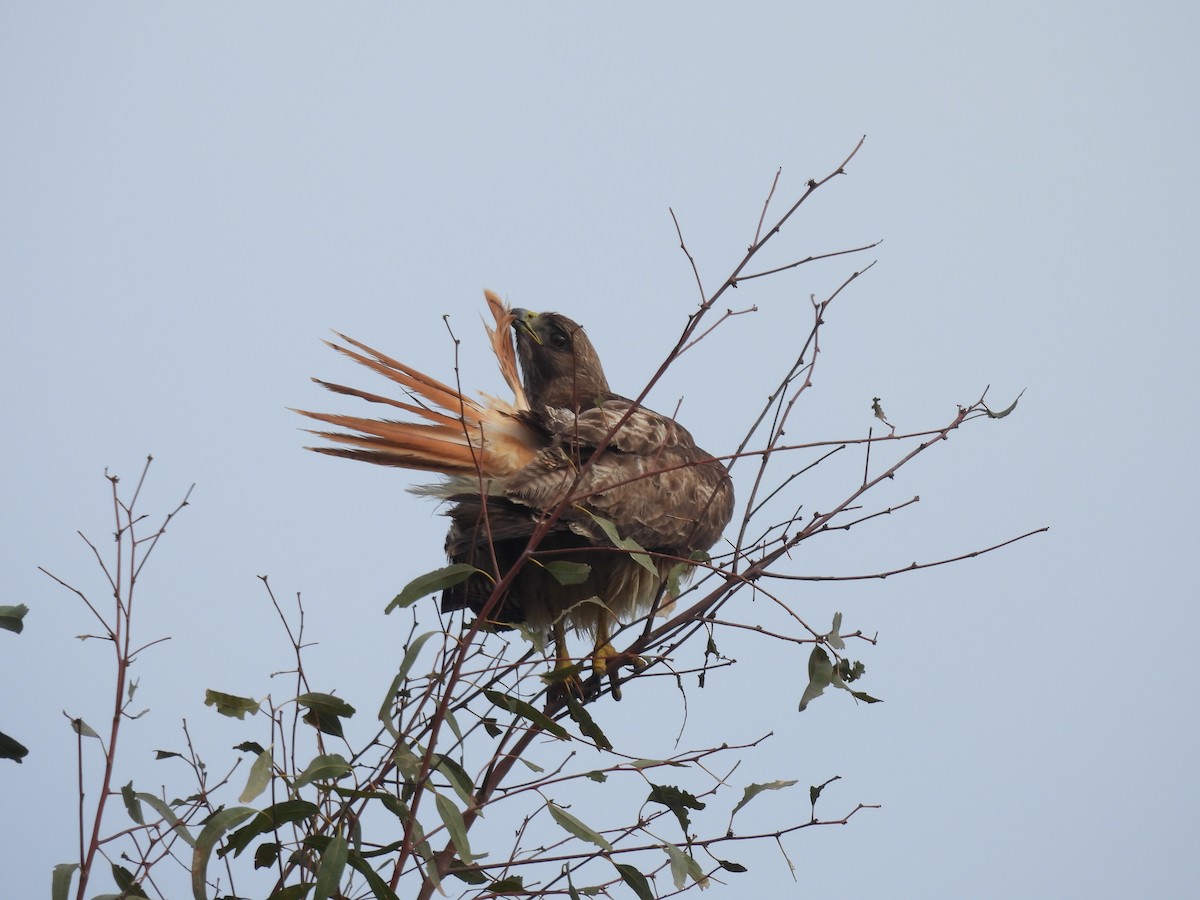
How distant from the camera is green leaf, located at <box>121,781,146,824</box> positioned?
1623 millimetres

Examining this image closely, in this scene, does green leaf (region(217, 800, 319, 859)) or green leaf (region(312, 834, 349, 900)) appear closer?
green leaf (region(312, 834, 349, 900))

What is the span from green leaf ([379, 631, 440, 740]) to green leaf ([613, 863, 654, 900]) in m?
0.40

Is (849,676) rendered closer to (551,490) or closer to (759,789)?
(759,789)

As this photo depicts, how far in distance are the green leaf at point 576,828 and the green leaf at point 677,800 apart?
0.61ft

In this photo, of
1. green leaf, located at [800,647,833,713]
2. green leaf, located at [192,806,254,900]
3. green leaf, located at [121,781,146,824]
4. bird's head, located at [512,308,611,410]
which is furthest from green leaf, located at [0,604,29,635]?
bird's head, located at [512,308,611,410]

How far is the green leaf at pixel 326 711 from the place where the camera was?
158 cm

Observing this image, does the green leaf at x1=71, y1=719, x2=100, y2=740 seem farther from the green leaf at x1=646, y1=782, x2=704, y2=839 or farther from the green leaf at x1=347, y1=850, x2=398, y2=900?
the green leaf at x1=646, y1=782, x2=704, y2=839

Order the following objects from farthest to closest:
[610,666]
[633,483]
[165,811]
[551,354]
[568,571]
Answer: [551,354]
[633,483]
[610,666]
[568,571]
[165,811]

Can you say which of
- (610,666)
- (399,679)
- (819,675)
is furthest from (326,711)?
(819,675)

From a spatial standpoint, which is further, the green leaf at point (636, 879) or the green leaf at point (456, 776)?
the green leaf at point (636, 879)

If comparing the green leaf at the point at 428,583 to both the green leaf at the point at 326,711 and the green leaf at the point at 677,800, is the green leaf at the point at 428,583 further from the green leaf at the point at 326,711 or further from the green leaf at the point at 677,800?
the green leaf at the point at 677,800

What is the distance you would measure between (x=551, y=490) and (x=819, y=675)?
0.73 m

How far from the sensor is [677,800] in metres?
1.74

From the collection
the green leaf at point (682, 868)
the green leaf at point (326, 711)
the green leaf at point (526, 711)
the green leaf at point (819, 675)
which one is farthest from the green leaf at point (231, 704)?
the green leaf at point (819, 675)
